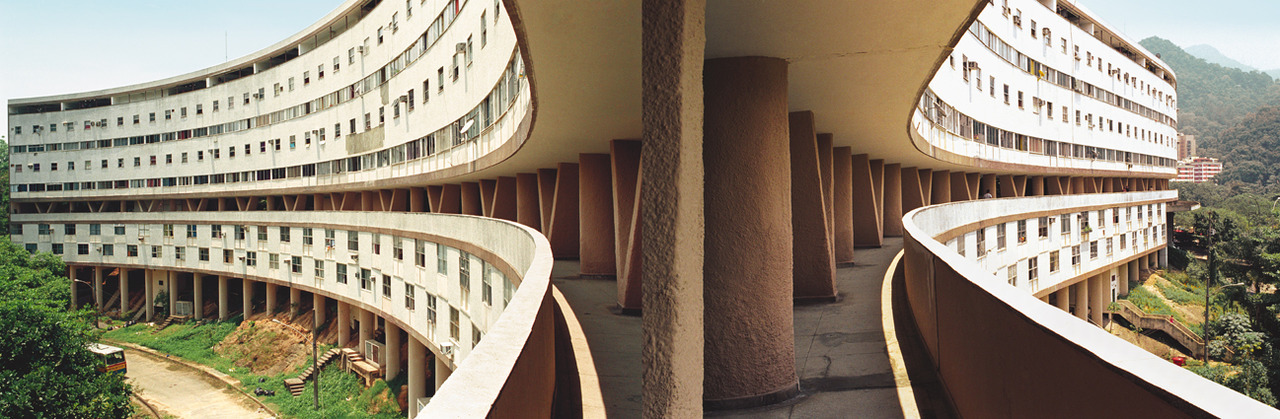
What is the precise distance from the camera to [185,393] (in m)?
32.2

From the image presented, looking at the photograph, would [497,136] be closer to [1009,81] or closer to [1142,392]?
[1142,392]

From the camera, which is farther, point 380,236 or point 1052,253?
point 1052,253

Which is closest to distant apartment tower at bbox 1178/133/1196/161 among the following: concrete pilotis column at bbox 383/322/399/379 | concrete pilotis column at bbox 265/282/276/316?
concrete pilotis column at bbox 383/322/399/379

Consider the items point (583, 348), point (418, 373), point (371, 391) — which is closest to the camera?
point (583, 348)

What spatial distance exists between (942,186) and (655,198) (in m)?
32.3

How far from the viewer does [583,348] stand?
8883 mm

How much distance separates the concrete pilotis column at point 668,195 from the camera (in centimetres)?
396

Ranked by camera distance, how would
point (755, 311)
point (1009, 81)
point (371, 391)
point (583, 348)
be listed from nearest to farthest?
point (755, 311)
point (583, 348)
point (371, 391)
point (1009, 81)

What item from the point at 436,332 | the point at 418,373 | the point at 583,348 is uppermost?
the point at 583,348

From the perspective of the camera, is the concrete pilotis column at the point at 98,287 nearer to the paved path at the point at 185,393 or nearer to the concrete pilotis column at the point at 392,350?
the paved path at the point at 185,393

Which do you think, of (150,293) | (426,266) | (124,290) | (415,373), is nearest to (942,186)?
(426,266)

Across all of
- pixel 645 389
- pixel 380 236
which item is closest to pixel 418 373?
pixel 380 236

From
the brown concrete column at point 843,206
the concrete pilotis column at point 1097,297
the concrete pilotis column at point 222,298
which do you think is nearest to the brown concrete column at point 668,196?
the brown concrete column at point 843,206

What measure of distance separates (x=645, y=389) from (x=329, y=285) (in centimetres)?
3489
